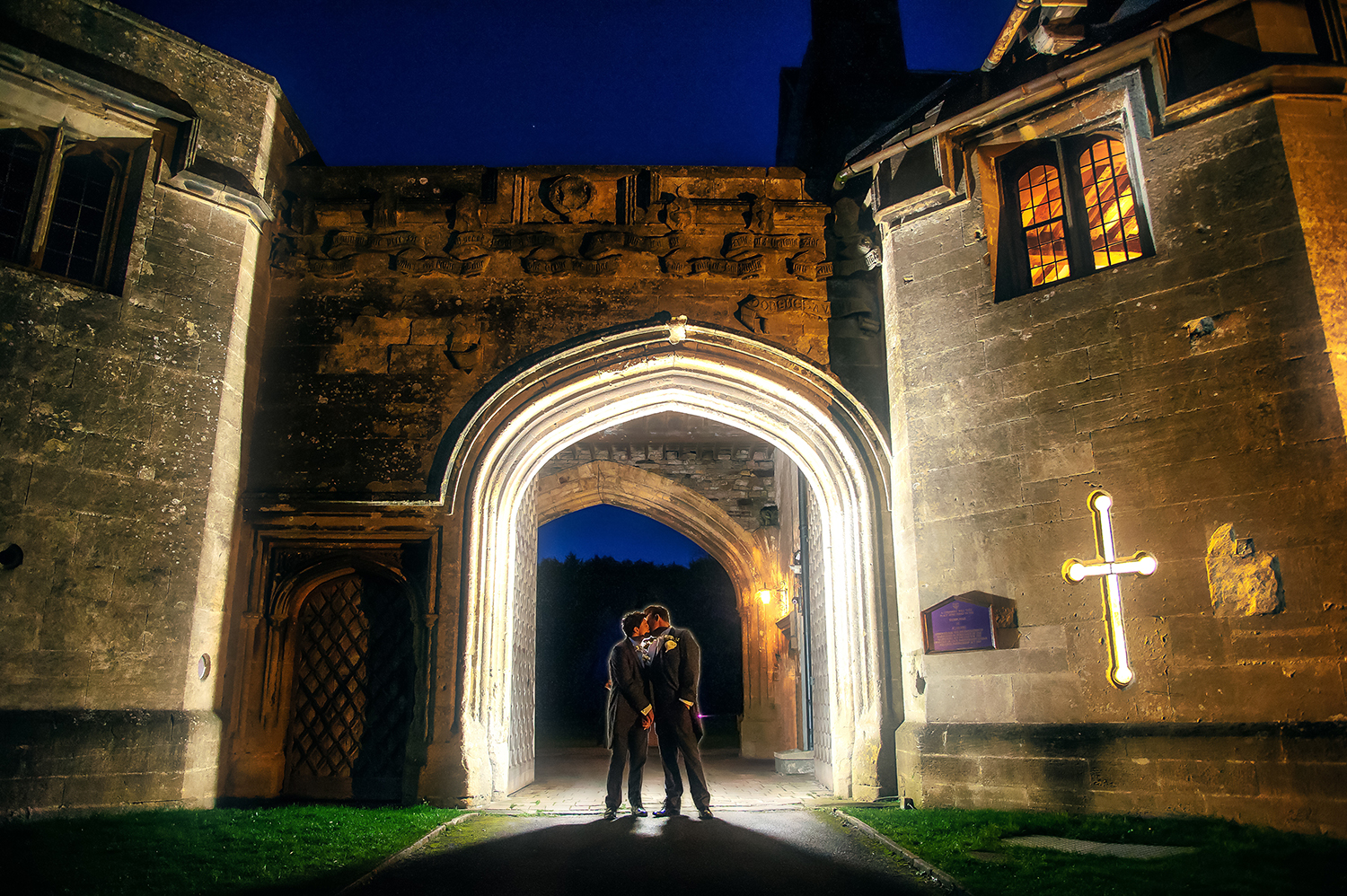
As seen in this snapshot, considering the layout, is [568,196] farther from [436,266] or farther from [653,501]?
[653,501]

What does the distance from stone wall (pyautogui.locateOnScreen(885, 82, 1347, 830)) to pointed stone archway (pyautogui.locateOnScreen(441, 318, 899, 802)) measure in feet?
3.31

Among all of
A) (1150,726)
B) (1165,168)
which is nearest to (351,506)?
(1150,726)

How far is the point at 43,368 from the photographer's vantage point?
20.8 feet

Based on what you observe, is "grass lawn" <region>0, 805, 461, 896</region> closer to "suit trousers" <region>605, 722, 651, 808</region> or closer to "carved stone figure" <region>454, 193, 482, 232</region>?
"suit trousers" <region>605, 722, 651, 808</region>

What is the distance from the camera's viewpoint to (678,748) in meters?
6.23

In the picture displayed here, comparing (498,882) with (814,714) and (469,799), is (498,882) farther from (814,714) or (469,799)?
(814,714)

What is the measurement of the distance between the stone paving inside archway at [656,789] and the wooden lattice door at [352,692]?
1191 millimetres

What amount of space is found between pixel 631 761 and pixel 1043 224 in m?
5.50

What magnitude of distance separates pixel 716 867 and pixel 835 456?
5.16 meters

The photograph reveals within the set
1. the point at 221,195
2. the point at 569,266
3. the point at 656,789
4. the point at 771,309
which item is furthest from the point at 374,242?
the point at 656,789

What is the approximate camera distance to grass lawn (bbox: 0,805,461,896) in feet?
13.4

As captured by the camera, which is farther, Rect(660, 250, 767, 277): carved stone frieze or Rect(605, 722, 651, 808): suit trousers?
Rect(660, 250, 767, 277): carved stone frieze

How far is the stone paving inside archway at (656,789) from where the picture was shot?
24.0 feet

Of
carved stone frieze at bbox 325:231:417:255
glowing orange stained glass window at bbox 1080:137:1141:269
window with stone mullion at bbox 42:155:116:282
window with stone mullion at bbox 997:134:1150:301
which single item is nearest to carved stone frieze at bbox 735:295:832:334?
window with stone mullion at bbox 997:134:1150:301
